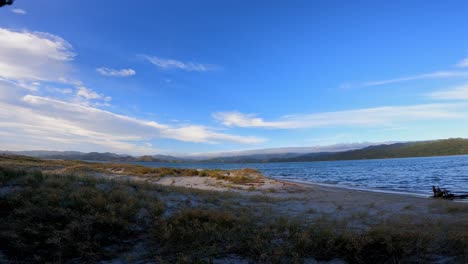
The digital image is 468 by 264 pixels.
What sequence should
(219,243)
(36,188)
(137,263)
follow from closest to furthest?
(137,263) → (219,243) → (36,188)

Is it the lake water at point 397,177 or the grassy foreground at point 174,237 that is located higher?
the grassy foreground at point 174,237

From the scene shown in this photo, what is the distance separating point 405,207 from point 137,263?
12.4 m

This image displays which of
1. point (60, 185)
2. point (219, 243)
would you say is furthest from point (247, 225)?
point (60, 185)

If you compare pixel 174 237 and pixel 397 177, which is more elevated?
pixel 174 237

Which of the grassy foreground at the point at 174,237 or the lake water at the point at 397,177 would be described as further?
the lake water at the point at 397,177

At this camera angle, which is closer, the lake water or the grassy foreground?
the grassy foreground

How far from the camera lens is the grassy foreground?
607 centimetres

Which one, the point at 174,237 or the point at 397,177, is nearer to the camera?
the point at 174,237

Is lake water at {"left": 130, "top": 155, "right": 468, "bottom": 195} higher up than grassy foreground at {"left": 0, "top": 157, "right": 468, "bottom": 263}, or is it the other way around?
grassy foreground at {"left": 0, "top": 157, "right": 468, "bottom": 263}

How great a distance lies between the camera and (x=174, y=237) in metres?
7.09

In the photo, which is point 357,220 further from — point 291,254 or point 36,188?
point 36,188

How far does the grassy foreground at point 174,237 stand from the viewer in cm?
607

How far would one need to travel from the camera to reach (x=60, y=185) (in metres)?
10.5

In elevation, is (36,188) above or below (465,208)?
above
